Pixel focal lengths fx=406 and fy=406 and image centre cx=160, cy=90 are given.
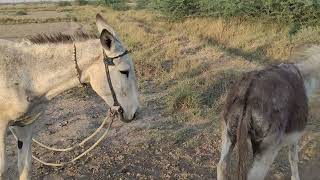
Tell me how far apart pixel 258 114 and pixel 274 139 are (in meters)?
0.33

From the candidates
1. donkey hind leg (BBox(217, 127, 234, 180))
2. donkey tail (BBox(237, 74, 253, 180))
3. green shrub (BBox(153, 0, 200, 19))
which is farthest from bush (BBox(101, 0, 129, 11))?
donkey tail (BBox(237, 74, 253, 180))

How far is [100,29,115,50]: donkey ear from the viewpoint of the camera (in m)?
3.73

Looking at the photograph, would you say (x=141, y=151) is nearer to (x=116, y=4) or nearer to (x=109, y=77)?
(x=109, y=77)

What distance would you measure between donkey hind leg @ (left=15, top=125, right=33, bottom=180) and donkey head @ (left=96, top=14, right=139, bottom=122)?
48.7 inches

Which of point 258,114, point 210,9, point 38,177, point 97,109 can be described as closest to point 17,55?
point 38,177

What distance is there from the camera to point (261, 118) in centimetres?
413

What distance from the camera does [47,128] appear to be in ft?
24.3

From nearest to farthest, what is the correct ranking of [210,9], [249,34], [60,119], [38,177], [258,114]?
[258,114] → [38,177] → [60,119] → [249,34] → [210,9]

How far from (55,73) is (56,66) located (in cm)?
7

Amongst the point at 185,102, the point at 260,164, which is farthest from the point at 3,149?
the point at 185,102

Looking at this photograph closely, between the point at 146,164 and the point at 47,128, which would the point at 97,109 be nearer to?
the point at 47,128

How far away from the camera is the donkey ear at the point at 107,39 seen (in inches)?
147

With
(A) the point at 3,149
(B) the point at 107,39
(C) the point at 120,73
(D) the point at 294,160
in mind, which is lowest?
(D) the point at 294,160

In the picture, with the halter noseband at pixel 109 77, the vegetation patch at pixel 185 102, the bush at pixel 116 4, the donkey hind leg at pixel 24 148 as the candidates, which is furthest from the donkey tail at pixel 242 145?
the bush at pixel 116 4
